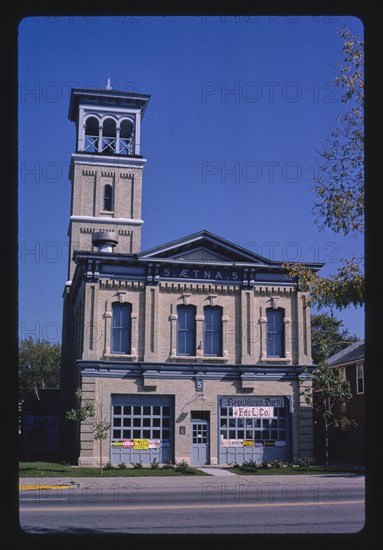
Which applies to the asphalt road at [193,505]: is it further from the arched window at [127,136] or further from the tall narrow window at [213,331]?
the arched window at [127,136]

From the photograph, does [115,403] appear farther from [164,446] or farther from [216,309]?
[216,309]

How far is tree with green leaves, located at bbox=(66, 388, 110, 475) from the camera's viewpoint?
2806 cm

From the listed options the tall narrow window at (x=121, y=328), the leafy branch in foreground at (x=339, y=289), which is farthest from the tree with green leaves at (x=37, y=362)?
the leafy branch in foreground at (x=339, y=289)

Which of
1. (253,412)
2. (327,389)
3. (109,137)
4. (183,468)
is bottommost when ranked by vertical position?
(183,468)

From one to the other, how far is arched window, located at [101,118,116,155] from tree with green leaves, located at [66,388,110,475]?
69.0 feet

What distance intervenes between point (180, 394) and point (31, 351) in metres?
31.7

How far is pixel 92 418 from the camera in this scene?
30875 millimetres

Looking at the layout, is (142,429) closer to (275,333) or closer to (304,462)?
(304,462)

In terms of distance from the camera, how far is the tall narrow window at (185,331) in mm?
32750

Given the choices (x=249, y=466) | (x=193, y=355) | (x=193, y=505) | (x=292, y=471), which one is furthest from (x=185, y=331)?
(x=193, y=505)

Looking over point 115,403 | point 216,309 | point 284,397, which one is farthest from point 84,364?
point 284,397

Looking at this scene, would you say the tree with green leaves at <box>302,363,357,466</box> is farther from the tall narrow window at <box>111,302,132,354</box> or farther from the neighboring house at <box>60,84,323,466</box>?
the tall narrow window at <box>111,302,132,354</box>

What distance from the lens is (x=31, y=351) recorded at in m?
60.8

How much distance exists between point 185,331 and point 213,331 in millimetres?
1361
